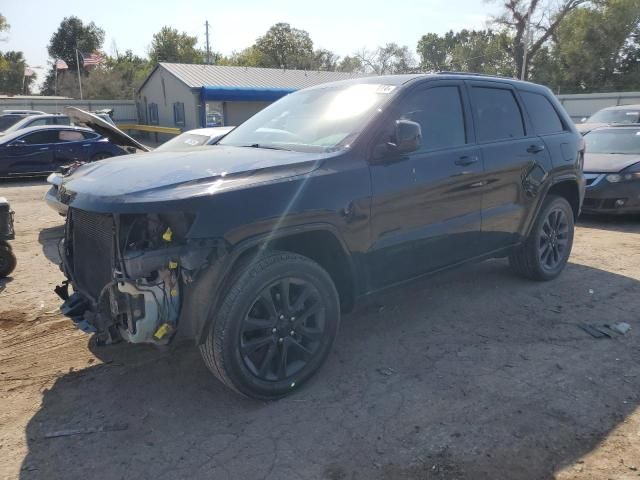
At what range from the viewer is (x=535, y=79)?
148 feet

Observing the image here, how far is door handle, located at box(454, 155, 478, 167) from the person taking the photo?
3.98 m

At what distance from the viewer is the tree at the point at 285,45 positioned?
62.9m

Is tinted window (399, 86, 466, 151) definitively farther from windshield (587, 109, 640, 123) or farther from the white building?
the white building

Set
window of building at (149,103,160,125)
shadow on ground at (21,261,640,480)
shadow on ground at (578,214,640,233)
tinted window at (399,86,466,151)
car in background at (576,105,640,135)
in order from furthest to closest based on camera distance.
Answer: window of building at (149,103,160,125) → car in background at (576,105,640,135) → shadow on ground at (578,214,640,233) → tinted window at (399,86,466,151) → shadow on ground at (21,261,640,480)

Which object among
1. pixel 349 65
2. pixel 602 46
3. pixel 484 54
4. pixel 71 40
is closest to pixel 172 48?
pixel 71 40

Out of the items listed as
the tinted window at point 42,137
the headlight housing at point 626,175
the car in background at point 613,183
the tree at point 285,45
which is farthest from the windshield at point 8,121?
the tree at point 285,45

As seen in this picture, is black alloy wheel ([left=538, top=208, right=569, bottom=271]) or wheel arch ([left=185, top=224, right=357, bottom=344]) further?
black alloy wheel ([left=538, top=208, right=569, bottom=271])

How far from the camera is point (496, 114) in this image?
455 cm

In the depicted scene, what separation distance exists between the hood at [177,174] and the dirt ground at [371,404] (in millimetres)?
1262

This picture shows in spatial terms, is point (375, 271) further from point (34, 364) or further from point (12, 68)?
point (12, 68)

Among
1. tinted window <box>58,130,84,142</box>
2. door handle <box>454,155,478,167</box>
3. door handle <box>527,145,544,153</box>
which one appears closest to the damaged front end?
door handle <box>454,155,478,167</box>

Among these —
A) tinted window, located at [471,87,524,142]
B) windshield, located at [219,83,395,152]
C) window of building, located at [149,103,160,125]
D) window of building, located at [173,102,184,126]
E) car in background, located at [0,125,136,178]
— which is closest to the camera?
windshield, located at [219,83,395,152]

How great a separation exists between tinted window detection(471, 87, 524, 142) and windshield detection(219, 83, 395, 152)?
975mm

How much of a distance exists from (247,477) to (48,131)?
13095 mm
